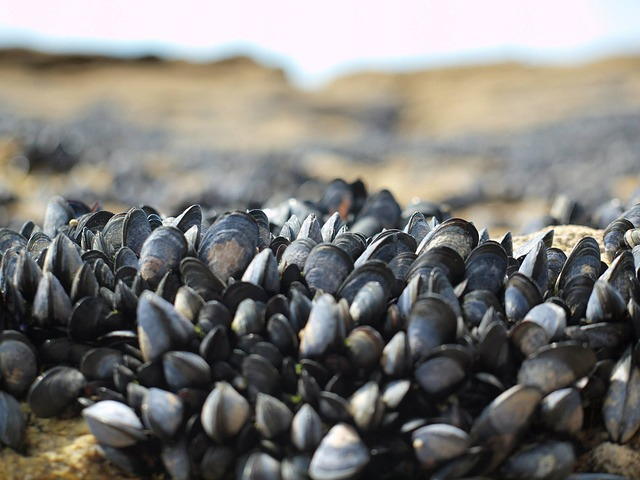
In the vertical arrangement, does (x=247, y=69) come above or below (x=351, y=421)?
above

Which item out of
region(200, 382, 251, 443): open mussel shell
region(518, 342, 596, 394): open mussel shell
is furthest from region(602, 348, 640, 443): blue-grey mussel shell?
region(200, 382, 251, 443): open mussel shell

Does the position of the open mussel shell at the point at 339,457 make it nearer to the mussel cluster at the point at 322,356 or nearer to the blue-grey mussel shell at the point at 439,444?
the mussel cluster at the point at 322,356

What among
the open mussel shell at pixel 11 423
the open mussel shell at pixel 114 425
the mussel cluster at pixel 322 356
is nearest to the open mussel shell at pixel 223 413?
the mussel cluster at pixel 322 356

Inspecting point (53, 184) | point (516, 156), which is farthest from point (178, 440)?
point (516, 156)

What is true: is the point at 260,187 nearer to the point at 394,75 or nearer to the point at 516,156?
the point at 516,156

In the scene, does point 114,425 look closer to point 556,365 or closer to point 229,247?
point 229,247

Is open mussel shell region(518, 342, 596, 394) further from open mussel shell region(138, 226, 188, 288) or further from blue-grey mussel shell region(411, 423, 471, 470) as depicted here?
open mussel shell region(138, 226, 188, 288)
